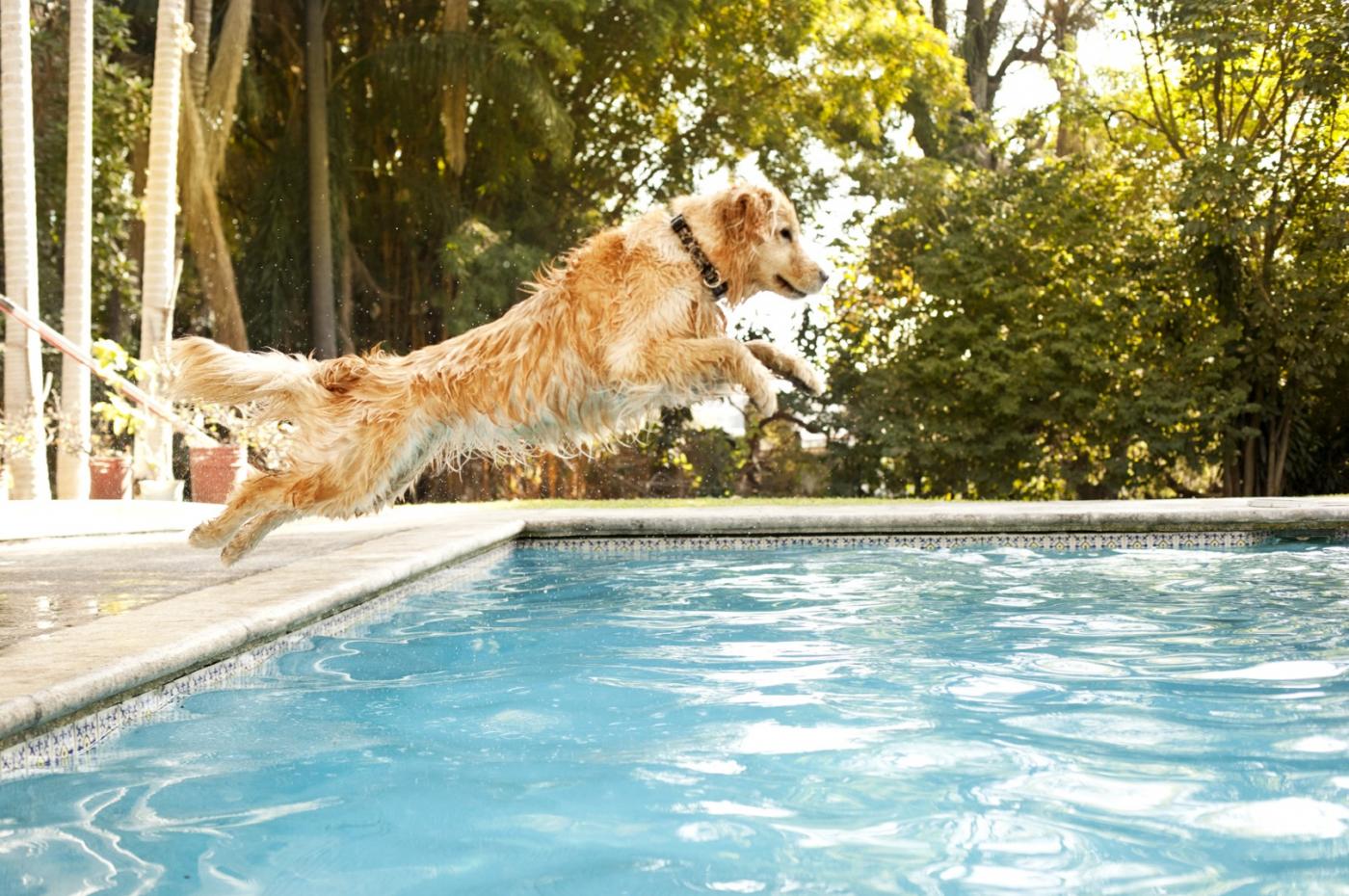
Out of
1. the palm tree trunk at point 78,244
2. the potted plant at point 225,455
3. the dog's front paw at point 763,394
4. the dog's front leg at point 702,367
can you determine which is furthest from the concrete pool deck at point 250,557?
the dog's front paw at point 763,394

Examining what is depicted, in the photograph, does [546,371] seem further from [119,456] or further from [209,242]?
[209,242]

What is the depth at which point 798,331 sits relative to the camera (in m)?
14.7

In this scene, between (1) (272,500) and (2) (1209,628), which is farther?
(2) (1209,628)

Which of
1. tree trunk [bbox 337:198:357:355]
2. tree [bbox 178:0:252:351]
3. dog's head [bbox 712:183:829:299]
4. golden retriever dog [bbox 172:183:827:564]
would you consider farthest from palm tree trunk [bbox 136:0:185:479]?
dog's head [bbox 712:183:829:299]

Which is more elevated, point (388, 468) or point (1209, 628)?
point (388, 468)

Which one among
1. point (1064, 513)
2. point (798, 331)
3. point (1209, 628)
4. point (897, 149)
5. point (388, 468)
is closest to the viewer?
point (388, 468)

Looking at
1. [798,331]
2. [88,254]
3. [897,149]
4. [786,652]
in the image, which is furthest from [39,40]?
[786,652]

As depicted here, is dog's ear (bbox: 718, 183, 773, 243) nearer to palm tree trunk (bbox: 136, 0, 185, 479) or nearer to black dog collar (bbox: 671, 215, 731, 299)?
black dog collar (bbox: 671, 215, 731, 299)

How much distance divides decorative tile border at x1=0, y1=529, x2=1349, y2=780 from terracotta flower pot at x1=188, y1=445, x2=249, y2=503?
9.79 ft

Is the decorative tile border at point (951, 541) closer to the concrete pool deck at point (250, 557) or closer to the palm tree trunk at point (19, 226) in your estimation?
the concrete pool deck at point (250, 557)

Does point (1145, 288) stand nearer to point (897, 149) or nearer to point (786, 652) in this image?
point (897, 149)

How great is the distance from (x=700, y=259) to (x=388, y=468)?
1.36 metres

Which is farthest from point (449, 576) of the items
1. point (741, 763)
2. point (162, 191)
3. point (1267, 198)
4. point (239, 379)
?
point (1267, 198)

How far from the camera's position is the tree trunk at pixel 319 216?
13703mm
